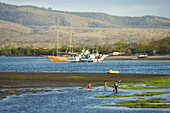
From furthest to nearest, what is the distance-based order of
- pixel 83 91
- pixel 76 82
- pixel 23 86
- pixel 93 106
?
pixel 76 82, pixel 23 86, pixel 83 91, pixel 93 106

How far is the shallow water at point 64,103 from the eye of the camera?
37469 millimetres

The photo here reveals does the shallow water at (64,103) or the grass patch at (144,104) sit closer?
the shallow water at (64,103)

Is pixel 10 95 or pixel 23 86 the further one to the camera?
pixel 23 86

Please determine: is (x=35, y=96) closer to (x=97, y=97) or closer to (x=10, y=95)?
(x=10, y=95)

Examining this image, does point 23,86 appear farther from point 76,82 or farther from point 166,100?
point 166,100

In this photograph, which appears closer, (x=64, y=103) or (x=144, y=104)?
(x=144, y=104)

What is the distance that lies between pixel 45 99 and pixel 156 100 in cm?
1415

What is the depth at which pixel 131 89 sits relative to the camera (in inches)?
2073

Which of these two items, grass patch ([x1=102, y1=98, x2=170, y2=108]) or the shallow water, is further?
grass patch ([x1=102, y1=98, x2=170, y2=108])

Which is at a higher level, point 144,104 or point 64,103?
point 144,104

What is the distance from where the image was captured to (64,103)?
4191 centimetres

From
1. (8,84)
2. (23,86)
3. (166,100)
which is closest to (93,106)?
(166,100)

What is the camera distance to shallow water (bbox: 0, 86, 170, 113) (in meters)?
37.5

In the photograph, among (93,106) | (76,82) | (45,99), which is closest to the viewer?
(93,106)
